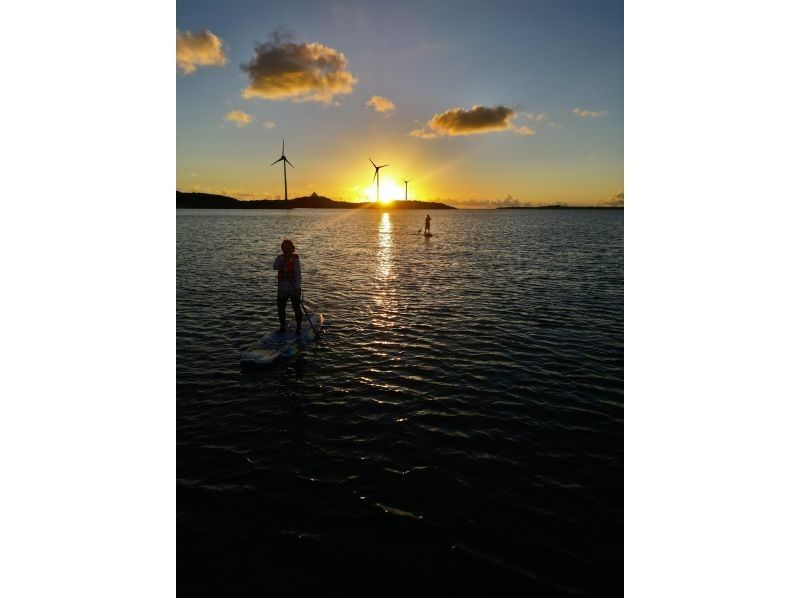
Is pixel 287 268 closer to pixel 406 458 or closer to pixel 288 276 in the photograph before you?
pixel 288 276

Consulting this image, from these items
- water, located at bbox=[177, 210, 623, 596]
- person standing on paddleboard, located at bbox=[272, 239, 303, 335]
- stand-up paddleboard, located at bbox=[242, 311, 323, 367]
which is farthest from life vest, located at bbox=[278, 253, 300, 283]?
water, located at bbox=[177, 210, 623, 596]

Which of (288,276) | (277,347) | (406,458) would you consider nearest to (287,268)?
(288,276)

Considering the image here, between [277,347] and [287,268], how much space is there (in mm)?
3071

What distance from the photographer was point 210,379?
1332 cm

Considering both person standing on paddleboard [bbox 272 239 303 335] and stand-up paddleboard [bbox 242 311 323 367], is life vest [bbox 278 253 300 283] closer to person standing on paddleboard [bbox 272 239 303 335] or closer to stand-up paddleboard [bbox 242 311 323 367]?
person standing on paddleboard [bbox 272 239 303 335]

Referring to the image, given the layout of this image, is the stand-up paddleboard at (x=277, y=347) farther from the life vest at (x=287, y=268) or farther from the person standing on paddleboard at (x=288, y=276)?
the life vest at (x=287, y=268)

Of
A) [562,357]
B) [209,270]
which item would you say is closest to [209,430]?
[562,357]

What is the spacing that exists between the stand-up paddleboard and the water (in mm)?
509

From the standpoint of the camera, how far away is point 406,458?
30.7 feet

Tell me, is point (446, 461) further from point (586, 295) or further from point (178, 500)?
point (586, 295)

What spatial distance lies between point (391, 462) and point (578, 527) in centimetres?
396

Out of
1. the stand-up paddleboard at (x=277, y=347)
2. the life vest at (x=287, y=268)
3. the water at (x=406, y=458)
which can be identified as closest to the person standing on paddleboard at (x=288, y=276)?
the life vest at (x=287, y=268)

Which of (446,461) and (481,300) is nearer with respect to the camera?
(446,461)
